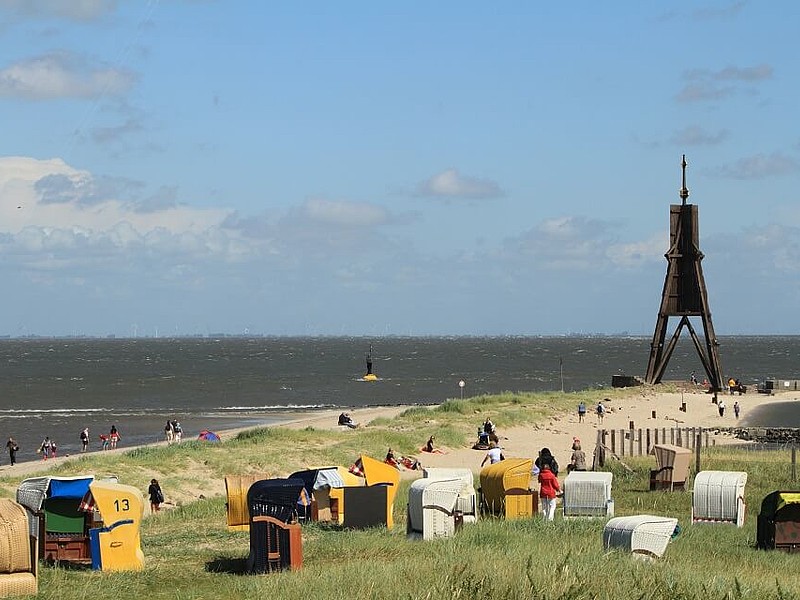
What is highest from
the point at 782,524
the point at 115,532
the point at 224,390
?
the point at 115,532

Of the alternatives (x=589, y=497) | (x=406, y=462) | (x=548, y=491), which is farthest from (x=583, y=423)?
(x=548, y=491)

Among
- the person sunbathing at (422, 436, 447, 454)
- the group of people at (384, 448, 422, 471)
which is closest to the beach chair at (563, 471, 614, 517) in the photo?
the group of people at (384, 448, 422, 471)

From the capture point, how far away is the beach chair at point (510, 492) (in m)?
22.0

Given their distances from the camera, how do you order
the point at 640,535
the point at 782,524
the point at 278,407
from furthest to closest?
the point at 278,407, the point at 782,524, the point at 640,535

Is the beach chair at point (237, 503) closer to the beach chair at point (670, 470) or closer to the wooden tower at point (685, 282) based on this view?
the beach chair at point (670, 470)

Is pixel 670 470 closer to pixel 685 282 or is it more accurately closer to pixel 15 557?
pixel 15 557

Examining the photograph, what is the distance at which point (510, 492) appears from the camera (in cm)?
2211

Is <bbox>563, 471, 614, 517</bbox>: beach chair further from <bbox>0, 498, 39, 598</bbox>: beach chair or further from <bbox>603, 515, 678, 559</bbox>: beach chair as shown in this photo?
<bbox>0, 498, 39, 598</bbox>: beach chair

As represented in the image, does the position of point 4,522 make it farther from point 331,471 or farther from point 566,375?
point 566,375

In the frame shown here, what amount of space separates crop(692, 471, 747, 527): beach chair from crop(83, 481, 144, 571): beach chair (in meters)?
10.5

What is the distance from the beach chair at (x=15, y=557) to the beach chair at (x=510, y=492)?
375 inches

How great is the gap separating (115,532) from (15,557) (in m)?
2.31

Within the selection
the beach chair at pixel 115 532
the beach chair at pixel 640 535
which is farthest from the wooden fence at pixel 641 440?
the beach chair at pixel 115 532

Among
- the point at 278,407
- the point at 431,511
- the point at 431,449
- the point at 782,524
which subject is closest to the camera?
the point at 431,511
